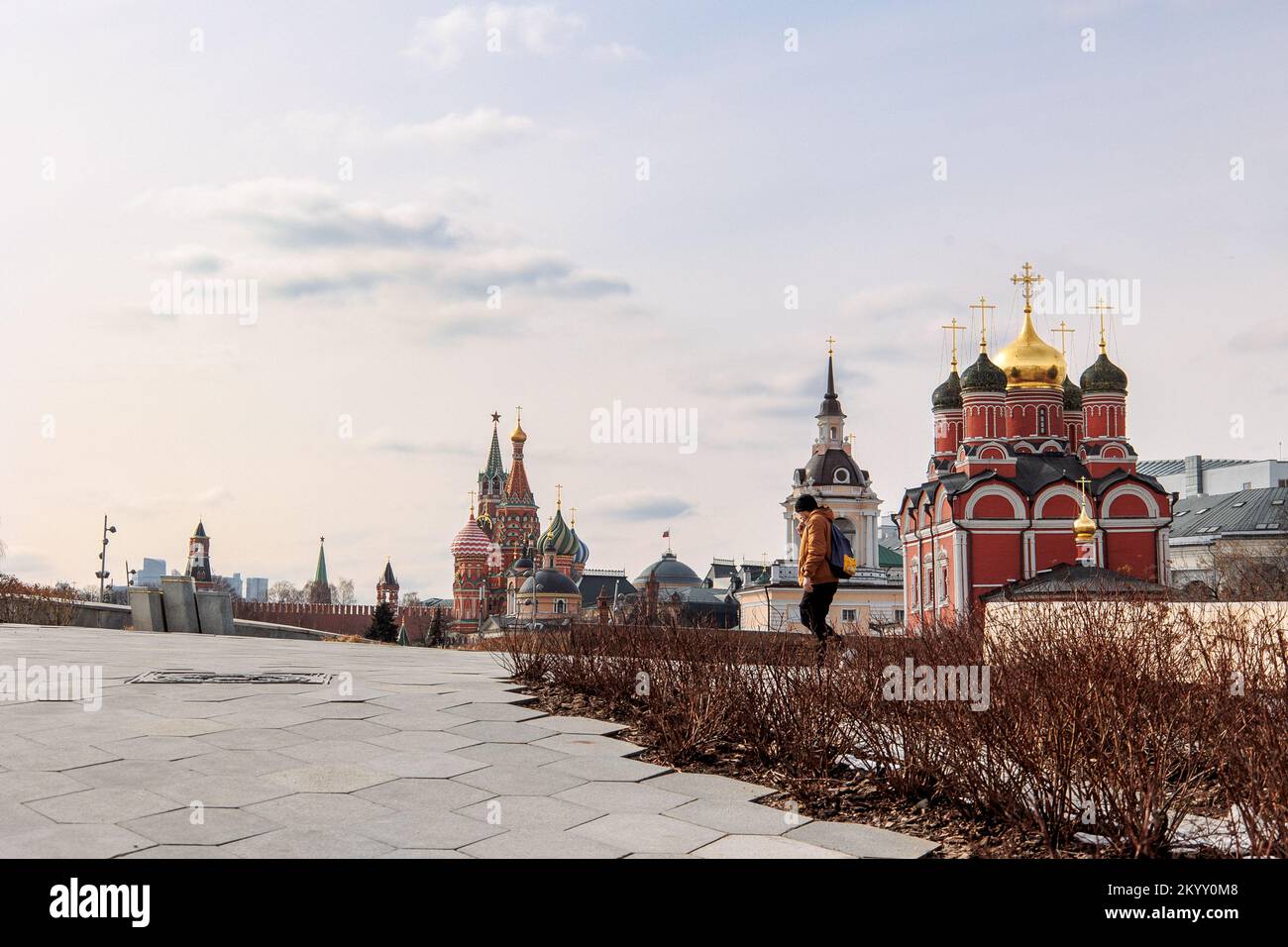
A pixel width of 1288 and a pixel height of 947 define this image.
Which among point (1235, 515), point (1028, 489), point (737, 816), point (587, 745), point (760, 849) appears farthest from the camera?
point (1235, 515)

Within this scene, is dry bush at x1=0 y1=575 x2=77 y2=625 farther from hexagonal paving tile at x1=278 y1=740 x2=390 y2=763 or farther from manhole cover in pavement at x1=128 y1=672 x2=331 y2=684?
hexagonal paving tile at x1=278 y1=740 x2=390 y2=763

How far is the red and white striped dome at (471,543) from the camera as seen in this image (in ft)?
311

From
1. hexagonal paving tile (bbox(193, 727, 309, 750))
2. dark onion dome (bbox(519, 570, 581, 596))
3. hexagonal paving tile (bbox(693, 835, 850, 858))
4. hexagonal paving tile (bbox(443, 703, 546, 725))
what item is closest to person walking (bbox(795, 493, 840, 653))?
hexagonal paving tile (bbox(443, 703, 546, 725))

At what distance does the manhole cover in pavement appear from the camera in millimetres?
8211

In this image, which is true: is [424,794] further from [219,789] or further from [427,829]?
[219,789]

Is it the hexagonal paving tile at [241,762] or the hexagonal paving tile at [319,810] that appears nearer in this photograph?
the hexagonal paving tile at [319,810]

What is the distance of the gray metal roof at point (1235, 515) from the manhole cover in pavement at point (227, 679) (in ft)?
197

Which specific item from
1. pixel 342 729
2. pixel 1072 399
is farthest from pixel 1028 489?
pixel 342 729

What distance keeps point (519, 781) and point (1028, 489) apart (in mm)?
41482

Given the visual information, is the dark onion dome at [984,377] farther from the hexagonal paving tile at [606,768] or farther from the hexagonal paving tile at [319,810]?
the hexagonal paving tile at [319,810]

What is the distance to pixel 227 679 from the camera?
27.4ft

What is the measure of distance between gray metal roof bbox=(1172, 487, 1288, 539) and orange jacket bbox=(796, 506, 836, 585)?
189 feet

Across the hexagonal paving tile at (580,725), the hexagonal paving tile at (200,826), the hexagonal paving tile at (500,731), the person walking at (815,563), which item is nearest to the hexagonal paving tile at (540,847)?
the hexagonal paving tile at (200,826)
